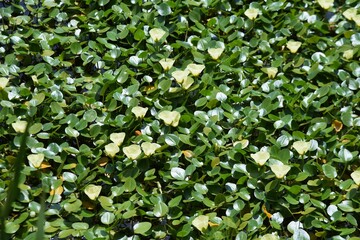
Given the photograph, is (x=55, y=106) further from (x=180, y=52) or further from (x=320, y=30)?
(x=320, y=30)

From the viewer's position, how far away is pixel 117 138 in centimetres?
214

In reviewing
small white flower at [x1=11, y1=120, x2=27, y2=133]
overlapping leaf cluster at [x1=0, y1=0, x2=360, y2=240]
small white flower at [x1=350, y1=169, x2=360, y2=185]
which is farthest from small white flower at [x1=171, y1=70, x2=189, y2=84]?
small white flower at [x1=350, y1=169, x2=360, y2=185]

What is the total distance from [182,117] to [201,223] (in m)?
0.46

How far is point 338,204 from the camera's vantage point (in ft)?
6.64

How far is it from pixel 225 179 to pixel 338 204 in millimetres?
352

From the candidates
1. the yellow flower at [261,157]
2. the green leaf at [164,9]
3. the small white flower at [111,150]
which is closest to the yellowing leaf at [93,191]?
the small white flower at [111,150]

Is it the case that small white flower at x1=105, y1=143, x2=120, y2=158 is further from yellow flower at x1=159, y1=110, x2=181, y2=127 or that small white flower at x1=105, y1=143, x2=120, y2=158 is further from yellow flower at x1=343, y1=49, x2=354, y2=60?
yellow flower at x1=343, y1=49, x2=354, y2=60

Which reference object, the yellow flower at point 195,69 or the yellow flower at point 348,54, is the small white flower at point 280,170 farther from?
the yellow flower at point 348,54

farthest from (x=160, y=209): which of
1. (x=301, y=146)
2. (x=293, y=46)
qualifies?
(x=293, y=46)

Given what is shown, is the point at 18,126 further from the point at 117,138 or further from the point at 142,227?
the point at 142,227

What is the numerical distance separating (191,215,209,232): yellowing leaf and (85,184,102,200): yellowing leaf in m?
0.30

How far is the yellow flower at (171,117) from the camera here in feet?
7.21

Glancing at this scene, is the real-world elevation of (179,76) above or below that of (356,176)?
above

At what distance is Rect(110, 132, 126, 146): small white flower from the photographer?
7.00 ft
